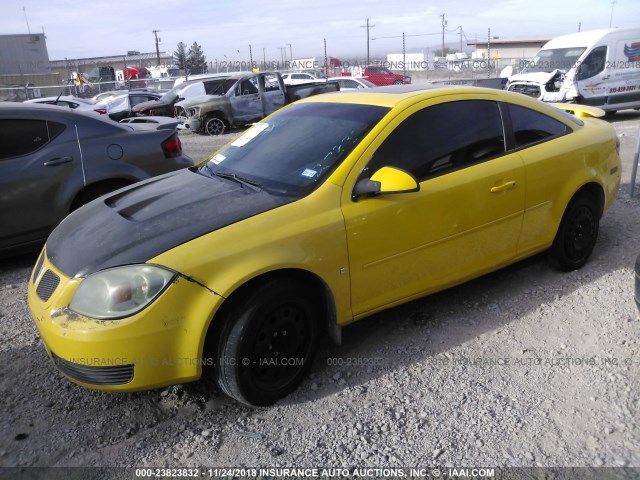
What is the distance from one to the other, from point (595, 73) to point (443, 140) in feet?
41.1

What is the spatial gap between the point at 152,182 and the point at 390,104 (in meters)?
1.70

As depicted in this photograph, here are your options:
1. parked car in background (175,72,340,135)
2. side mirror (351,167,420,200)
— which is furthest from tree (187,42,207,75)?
side mirror (351,167,420,200)

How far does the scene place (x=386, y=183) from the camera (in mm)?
2988

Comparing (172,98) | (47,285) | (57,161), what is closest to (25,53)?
(172,98)

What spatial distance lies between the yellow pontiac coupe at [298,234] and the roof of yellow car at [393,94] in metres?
0.03

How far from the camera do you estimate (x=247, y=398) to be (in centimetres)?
282

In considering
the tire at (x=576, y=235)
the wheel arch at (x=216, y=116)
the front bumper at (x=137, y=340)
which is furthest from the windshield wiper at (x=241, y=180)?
the wheel arch at (x=216, y=116)

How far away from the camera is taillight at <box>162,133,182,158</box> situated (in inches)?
220

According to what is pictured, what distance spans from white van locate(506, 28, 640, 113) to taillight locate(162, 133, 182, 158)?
11.1 metres

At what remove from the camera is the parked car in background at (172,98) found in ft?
56.6

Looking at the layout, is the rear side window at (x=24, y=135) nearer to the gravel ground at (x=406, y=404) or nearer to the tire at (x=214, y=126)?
the gravel ground at (x=406, y=404)

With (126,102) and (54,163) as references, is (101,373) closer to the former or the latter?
(54,163)

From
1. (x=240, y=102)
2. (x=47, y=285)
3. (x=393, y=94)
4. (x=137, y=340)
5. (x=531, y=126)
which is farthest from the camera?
(x=240, y=102)

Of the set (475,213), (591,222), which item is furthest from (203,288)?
(591,222)
